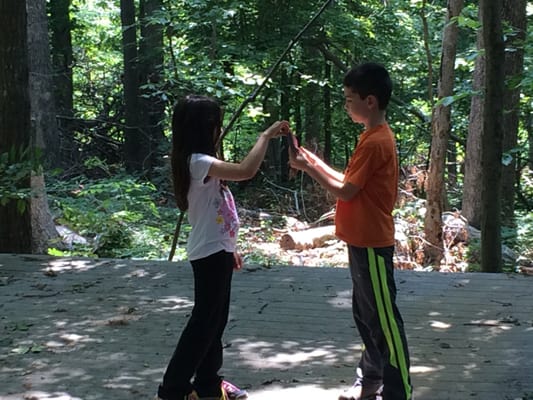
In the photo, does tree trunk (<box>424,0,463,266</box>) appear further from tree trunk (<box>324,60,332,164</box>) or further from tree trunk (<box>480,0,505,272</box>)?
tree trunk (<box>324,60,332,164</box>)

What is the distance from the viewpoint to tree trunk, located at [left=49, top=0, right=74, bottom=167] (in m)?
13.8

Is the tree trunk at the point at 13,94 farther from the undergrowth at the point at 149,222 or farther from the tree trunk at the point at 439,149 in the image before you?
the tree trunk at the point at 439,149

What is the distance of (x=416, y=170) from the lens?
1058 cm

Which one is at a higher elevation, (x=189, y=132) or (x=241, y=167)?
(x=189, y=132)

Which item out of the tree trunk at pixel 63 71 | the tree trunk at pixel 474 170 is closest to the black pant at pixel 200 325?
the tree trunk at pixel 474 170

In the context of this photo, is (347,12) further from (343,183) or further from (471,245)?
(343,183)

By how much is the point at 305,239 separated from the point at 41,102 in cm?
561

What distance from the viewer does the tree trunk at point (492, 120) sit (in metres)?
4.58

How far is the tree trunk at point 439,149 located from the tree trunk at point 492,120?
9.20ft

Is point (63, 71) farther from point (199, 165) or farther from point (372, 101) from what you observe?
point (372, 101)

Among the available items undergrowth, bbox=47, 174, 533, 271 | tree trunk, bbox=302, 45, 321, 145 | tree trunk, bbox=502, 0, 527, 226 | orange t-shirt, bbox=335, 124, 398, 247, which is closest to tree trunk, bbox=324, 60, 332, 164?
tree trunk, bbox=302, 45, 321, 145

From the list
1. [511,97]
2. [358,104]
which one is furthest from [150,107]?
[358,104]

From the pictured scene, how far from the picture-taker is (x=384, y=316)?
2512 mm

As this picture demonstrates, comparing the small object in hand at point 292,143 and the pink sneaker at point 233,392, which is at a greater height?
the small object in hand at point 292,143
